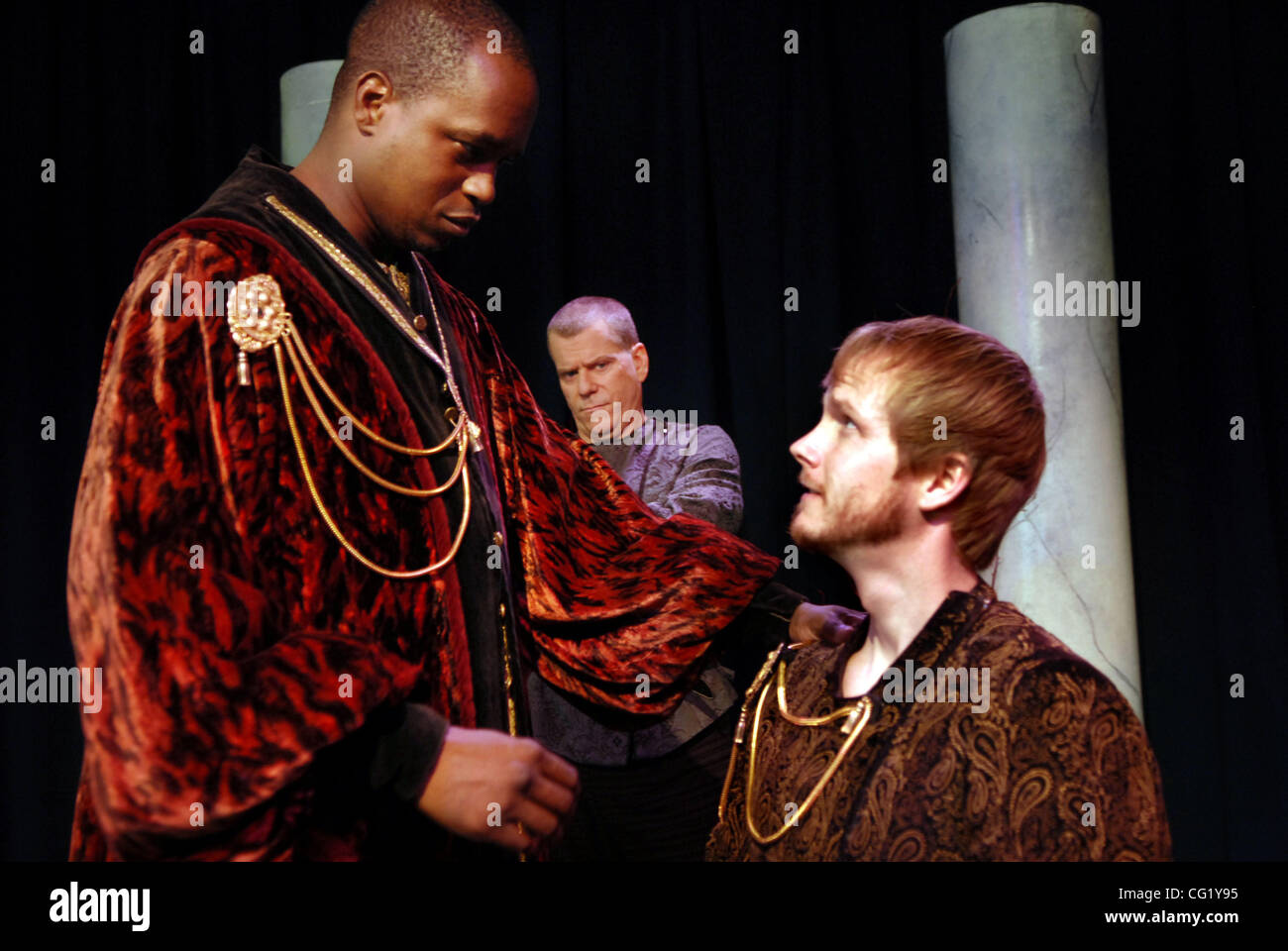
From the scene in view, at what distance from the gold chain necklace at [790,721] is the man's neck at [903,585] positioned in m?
0.05

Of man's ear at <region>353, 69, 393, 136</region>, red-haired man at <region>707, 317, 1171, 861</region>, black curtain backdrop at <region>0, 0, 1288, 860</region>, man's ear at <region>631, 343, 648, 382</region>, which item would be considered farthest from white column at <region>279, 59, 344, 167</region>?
red-haired man at <region>707, 317, 1171, 861</region>

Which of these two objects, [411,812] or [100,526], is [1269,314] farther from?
[100,526]

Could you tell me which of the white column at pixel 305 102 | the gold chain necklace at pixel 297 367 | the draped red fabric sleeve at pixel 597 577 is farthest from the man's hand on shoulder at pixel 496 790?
the white column at pixel 305 102

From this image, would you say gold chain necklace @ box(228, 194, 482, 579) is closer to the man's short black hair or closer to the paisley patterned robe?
the man's short black hair

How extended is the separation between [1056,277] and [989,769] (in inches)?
66.2

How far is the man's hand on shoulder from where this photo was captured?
1197 mm

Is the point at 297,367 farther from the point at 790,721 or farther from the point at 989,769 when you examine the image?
the point at 989,769

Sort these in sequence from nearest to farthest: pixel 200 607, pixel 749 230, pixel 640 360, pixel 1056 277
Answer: pixel 200 607 → pixel 1056 277 → pixel 640 360 → pixel 749 230

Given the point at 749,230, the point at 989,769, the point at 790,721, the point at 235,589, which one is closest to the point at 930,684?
the point at 989,769

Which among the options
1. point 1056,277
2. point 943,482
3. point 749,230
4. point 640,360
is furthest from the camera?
point 749,230

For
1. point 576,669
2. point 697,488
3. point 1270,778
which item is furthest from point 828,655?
point 1270,778

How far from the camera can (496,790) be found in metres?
1.22

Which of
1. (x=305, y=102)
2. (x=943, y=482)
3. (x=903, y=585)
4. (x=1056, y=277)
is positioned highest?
(x=305, y=102)

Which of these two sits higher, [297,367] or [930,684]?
[297,367]
